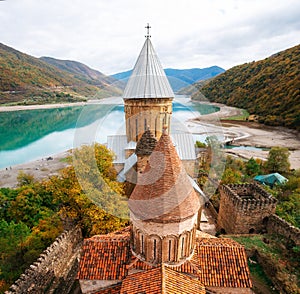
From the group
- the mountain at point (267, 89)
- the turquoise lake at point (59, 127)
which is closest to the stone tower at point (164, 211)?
the turquoise lake at point (59, 127)

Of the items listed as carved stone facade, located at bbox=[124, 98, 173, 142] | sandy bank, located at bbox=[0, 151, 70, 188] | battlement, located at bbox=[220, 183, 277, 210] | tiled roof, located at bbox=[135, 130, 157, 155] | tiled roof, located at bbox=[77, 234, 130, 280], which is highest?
carved stone facade, located at bbox=[124, 98, 173, 142]

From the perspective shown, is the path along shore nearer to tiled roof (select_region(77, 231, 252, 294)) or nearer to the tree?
the tree

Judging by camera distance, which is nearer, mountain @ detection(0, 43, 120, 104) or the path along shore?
the path along shore

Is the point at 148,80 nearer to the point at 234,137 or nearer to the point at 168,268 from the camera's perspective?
the point at 168,268

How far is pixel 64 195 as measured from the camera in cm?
1172

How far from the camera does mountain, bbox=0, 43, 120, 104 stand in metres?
82.4

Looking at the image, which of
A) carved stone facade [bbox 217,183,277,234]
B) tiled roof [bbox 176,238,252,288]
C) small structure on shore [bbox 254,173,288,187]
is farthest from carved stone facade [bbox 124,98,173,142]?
small structure on shore [bbox 254,173,288,187]

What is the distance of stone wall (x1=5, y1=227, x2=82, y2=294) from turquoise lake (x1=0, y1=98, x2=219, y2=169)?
586cm

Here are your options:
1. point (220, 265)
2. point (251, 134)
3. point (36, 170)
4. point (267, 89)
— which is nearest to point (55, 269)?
point (220, 265)

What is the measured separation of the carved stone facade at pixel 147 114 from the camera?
561 inches

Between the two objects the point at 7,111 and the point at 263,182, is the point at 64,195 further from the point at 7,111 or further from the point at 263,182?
the point at 7,111

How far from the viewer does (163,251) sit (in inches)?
229

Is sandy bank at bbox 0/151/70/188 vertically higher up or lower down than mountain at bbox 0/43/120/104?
lower down

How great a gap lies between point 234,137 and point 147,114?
3389 cm
